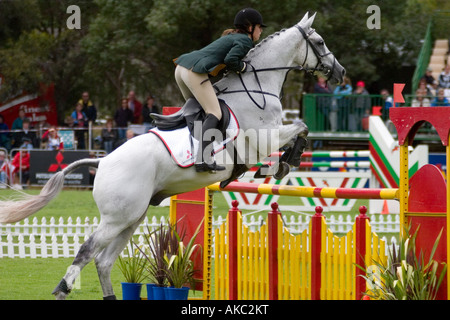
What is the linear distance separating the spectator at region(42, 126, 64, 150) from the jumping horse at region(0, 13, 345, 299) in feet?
37.1

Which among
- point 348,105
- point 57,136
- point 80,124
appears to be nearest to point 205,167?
point 57,136

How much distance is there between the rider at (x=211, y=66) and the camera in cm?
577

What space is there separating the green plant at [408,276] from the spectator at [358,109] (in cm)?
1296

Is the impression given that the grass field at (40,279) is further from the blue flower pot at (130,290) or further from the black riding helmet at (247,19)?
the black riding helmet at (247,19)

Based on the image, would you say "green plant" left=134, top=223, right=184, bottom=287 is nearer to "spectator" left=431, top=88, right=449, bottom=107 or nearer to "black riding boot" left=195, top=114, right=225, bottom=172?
"black riding boot" left=195, top=114, right=225, bottom=172

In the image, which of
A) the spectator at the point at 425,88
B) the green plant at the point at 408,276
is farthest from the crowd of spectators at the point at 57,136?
the green plant at the point at 408,276

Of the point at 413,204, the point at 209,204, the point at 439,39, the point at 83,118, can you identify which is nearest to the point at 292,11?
the point at 439,39

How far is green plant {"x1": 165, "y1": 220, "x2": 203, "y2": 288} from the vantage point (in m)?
6.32

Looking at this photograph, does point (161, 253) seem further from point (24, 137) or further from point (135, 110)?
point (135, 110)
